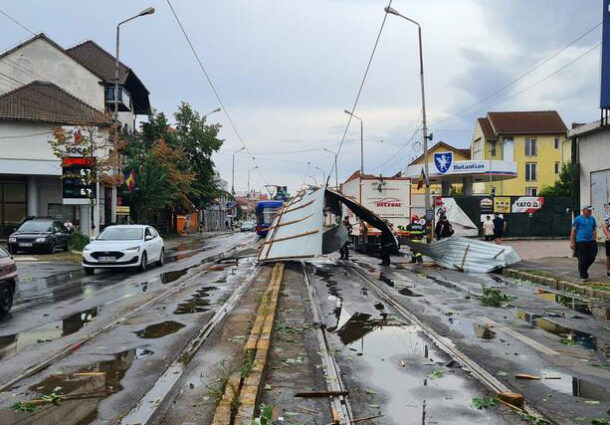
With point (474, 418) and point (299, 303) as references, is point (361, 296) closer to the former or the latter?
point (299, 303)

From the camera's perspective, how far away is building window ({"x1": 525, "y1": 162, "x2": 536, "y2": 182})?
66312 mm

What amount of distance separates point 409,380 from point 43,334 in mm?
5325

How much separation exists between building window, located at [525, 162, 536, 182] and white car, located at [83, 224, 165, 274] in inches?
2242

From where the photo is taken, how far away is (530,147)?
6606 cm

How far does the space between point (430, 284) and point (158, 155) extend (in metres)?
32.4

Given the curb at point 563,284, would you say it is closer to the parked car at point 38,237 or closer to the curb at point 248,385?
the curb at point 248,385

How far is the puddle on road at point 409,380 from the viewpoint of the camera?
15.3 ft

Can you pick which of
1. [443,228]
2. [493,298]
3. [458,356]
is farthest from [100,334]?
[443,228]

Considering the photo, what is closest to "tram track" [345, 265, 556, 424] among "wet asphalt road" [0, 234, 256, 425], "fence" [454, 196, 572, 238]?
"wet asphalt road" [0, 234, 256, 425]

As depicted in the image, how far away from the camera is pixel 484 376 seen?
18.9 feet

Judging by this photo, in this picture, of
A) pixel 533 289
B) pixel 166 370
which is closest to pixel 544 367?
pixel 166 370

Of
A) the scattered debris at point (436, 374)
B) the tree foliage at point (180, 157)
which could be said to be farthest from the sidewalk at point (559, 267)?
the tree foliage at point (180, 157)

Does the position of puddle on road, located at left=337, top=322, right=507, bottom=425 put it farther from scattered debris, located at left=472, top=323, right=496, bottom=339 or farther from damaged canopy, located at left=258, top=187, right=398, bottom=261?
damaged canopy, located at left=258, top=187, right=398, bottom=261

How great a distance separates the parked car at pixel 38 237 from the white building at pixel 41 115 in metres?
4.86
